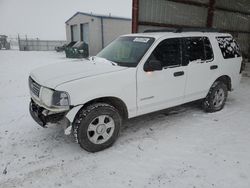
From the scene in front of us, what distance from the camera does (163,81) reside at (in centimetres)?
390

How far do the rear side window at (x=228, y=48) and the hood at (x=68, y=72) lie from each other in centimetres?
267

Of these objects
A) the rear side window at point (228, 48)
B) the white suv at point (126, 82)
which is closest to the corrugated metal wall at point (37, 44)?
the white suv at point (126, 82)

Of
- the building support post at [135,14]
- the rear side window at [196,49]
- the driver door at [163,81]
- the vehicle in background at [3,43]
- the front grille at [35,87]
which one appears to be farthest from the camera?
the vehicle in background at [3,43]

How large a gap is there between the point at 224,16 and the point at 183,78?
29.5 ft

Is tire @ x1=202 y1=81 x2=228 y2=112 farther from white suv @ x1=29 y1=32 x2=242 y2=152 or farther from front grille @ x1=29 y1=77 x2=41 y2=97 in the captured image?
front grille @ x1=29 y1=77 x2=41 y2=97

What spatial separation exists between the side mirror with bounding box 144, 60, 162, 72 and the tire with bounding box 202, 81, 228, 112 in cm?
185

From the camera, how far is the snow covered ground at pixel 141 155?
283 cm

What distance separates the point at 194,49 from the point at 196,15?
21.7 ft

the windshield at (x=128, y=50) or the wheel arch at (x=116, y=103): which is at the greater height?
the windshield at (x=128, y=50)

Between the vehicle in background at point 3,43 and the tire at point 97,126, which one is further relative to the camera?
the vehicle in background at point 3,43

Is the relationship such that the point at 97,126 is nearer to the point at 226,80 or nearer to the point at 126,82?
the point at 126,82

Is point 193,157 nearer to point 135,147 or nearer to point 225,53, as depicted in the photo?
point 135,147

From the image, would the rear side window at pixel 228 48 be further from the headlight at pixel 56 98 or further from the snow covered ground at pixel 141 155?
the headlight at pixel 56 98

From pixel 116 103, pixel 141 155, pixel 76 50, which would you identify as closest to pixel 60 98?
pixel 116 103
